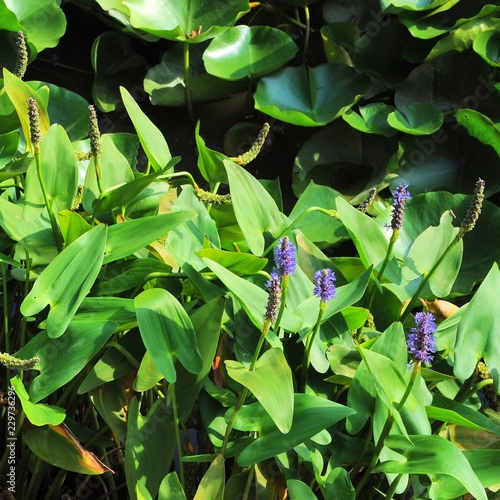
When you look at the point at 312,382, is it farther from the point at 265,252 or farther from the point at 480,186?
the point at 480,186

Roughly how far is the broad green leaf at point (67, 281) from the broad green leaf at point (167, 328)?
70 millimetres

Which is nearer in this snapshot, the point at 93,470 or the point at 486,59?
the point at 93,470

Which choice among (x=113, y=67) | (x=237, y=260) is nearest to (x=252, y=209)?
(x=237, y=260)

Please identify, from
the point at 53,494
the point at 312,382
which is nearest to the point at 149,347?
the point at 312,382

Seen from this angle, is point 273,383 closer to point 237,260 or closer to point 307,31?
point 237,260

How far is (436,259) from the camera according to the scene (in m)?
1.11

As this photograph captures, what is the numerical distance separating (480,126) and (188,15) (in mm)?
730

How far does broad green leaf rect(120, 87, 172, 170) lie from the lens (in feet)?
3.80

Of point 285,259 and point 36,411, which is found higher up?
point 285,259

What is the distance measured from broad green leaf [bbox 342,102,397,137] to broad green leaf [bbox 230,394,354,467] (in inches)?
38.1

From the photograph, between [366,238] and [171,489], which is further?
[366,238]

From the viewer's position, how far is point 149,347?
34.3 inches

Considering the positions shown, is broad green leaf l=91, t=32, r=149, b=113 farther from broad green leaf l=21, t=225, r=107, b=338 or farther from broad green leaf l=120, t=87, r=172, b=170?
broad green leaf l=21, t=225, r=107, b=338

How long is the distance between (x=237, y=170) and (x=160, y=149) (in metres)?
0.18
